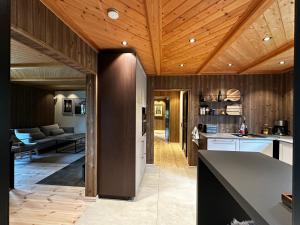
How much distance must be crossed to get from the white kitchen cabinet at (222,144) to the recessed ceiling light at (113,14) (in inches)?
132

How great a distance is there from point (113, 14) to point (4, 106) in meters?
1.61

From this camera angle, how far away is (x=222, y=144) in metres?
4.22

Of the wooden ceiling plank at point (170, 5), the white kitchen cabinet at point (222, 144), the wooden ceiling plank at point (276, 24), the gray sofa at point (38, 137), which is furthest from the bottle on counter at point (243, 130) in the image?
the gray sofa at point (38, 137)

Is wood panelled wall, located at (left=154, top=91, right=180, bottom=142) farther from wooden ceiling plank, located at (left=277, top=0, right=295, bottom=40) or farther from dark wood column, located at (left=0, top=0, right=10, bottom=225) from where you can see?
dark wood column, located at (left=0, top=0, right=10, bottom=225)

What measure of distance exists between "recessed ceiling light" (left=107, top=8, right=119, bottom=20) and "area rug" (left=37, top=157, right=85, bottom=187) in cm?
318

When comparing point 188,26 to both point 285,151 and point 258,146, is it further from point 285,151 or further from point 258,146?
point 285,151

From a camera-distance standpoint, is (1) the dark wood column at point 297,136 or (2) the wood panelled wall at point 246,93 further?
(2) the wood panelled wall at point 246,93

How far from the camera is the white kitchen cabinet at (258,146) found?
404 centimetres

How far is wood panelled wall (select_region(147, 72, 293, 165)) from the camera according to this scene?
4805 mm

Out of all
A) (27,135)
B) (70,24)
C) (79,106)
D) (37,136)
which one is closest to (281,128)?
(70,24)

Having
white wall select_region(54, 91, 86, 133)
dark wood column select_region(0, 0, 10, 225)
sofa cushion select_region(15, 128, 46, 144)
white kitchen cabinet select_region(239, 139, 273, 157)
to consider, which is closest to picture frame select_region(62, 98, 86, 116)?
white wall select_region(54, 91, 86, 133)

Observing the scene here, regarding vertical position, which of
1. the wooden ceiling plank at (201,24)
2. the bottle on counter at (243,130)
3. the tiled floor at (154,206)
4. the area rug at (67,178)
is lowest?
the tiled floor at (154,206)

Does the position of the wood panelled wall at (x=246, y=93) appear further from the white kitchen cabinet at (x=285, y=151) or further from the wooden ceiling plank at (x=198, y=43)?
the wooden ceiling plank at (x=198, y=43)

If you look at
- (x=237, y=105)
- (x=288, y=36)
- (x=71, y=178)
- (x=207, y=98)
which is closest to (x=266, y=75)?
(x=237, y=105)
